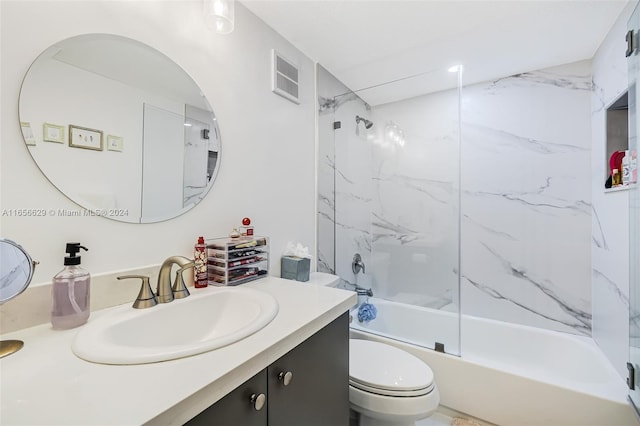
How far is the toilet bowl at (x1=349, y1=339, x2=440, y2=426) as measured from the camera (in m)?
1.20

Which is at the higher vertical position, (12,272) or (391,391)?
(12,272)

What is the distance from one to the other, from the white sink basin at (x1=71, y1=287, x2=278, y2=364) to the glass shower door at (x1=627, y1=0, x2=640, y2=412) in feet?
5.47

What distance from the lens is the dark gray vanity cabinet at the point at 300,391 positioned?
589 mm

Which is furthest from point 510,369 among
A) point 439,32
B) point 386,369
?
point 439,32

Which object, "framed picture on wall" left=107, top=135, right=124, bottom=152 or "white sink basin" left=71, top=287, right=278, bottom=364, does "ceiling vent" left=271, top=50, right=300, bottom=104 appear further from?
"white sink basin" left=71, top=287, right=278, bottom=364

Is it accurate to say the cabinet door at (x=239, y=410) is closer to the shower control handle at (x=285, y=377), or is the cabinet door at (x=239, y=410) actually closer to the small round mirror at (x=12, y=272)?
the shower control handle at (x=285, y=377)

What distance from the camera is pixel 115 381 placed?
51 centimetres

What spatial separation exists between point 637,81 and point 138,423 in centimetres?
215

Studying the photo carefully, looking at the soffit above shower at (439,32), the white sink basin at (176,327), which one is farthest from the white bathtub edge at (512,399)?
the soffit above shower at (439,32)

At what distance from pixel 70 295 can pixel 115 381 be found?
0.38 m

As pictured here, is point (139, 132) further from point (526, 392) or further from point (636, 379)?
point (636, 379)

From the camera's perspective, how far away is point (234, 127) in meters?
1.35

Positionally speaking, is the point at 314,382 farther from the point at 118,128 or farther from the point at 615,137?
the point at 615,137

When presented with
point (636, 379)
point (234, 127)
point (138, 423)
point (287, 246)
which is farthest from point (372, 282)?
point (138, 423)
